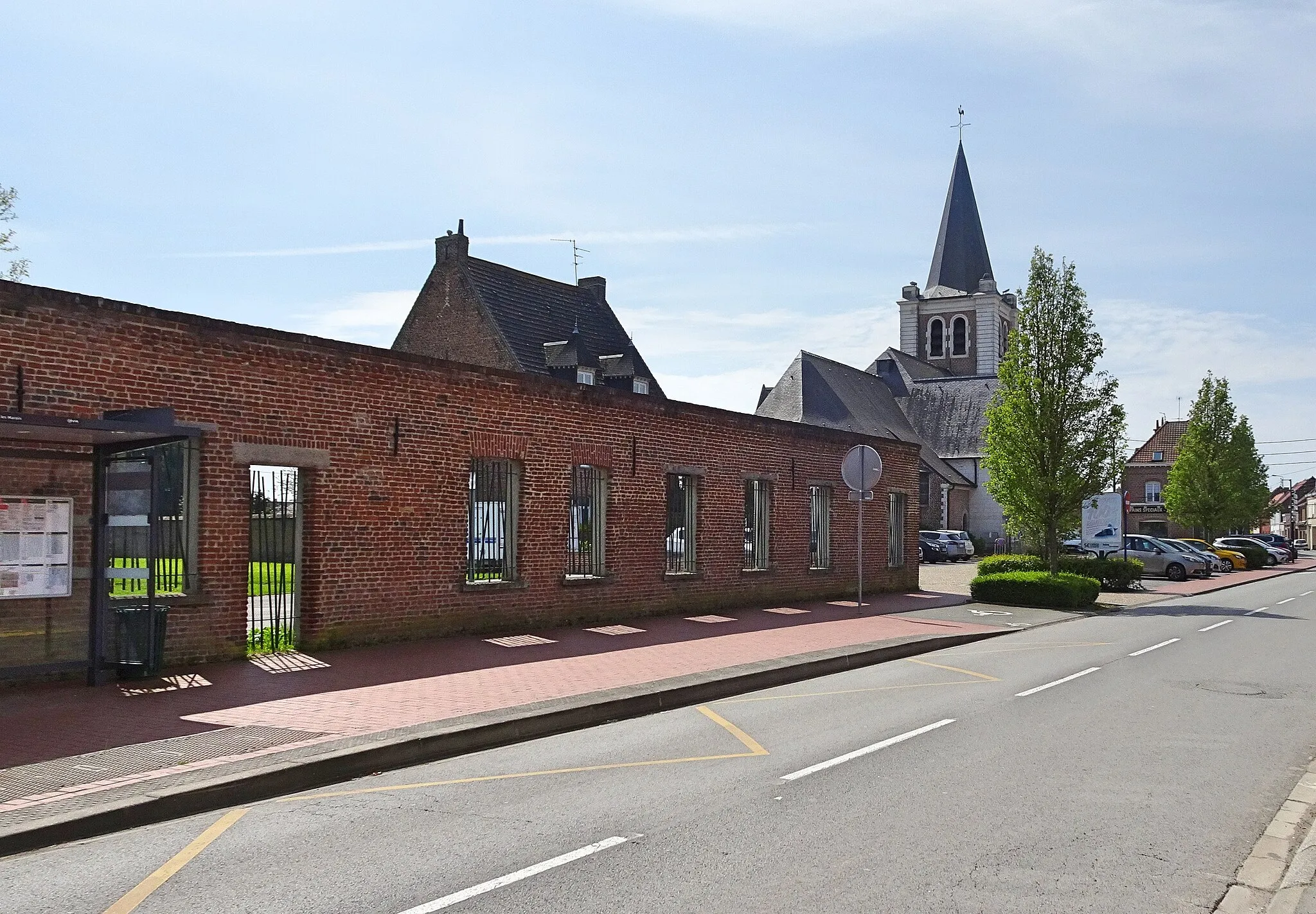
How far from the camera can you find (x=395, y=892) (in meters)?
5.42

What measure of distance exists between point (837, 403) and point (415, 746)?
53.1m

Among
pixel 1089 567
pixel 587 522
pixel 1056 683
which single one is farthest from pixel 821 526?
pixel 1056 683

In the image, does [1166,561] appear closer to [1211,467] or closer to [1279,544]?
[1211,467]

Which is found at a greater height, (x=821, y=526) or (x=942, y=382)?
(x=942, y=382)

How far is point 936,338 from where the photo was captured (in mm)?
87812

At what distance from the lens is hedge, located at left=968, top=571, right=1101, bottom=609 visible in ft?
82.3

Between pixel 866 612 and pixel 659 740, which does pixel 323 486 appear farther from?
pixel 866 612

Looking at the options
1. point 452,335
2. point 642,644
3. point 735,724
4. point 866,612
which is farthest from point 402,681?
point 452,335

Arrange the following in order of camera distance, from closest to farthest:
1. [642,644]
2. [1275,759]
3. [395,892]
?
[395,892] < [1275,759] < [642,644]

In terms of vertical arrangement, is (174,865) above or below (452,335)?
below

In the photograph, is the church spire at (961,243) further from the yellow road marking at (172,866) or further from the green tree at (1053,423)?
the yellow road marking at (172,866)

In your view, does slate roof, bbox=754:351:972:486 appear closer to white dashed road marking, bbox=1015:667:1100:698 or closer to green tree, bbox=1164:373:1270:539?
green tree, bbox=1164:373:1270:539

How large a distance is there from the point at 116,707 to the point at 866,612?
579 inches

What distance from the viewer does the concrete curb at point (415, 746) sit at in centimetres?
668
